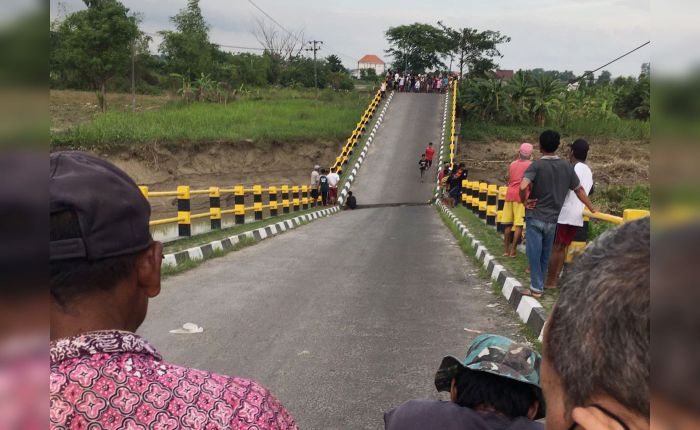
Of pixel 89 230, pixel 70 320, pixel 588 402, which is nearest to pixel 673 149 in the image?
pixel 588 402

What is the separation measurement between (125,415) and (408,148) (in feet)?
94.1

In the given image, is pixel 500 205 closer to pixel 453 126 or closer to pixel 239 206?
pixel 239 206

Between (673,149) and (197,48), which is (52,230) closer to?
(673,149)

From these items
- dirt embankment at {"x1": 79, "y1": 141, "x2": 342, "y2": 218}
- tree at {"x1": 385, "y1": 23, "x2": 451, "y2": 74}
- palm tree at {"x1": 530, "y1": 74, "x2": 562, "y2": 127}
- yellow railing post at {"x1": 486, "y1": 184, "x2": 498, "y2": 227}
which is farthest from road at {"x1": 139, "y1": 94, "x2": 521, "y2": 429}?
tree at {"x1": 385, "y1": 23, "x2": 451, "y2": 74}

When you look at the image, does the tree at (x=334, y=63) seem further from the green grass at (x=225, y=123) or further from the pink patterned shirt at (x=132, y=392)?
the pink patterned shirt at (x=132, y=392)

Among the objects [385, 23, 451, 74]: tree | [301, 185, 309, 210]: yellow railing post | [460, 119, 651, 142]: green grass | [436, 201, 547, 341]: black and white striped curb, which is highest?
[385, 23, 451, 74]: tree

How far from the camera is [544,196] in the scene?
566cm

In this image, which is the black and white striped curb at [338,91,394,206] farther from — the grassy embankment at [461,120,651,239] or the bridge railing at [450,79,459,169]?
the grassy embankment at [461,120,651,239]

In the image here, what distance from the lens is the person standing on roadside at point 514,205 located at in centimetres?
714

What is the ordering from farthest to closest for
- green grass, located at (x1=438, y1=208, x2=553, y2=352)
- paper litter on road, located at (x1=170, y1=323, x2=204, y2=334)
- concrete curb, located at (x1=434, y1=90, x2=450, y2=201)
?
1. concrete curb, located at (x1=434, y1=90, x2=450, y2=201)
2. paper litter on road, located at (x1=170, y1=323, x2=204, y2=334)
3. green grass, located at (x1=438, y1=208, x2=553, y2=352)

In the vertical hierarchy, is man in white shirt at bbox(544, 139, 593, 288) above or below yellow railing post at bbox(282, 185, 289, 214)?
above

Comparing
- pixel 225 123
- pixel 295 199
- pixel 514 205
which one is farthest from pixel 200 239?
pixel 225 123

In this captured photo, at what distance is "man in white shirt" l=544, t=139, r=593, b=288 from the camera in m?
5.80

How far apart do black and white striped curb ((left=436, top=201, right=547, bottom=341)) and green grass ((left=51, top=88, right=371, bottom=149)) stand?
18.4 meters
